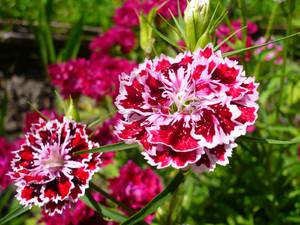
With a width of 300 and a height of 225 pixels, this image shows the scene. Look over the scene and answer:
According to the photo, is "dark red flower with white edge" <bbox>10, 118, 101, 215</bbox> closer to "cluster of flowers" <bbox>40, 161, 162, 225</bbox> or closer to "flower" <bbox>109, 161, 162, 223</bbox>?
"cluster of flowers" <bbox>40, 161, 162, 225</bbox>

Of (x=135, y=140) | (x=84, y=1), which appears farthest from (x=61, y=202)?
(x=84, y=1)

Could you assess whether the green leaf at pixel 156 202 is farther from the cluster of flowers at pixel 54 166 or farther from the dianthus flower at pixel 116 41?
the dianthus flower at pixel 116 41

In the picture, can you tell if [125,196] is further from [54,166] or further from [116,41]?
[116,41]

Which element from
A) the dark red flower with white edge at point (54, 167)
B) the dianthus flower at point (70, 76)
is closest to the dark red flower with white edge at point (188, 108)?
the dark red flower with white edge at point (54, 167)

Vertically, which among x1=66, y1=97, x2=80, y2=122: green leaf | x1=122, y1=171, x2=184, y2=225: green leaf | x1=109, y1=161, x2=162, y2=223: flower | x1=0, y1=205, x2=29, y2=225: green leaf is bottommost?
x1=109, y1=161, x2=162, y2=223: flower

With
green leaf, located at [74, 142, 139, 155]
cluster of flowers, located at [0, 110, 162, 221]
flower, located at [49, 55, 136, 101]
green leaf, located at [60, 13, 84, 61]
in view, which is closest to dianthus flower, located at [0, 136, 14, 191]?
flower, located at [49, 55, 136, 101]

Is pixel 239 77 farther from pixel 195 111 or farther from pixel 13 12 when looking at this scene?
pixel 13 12
